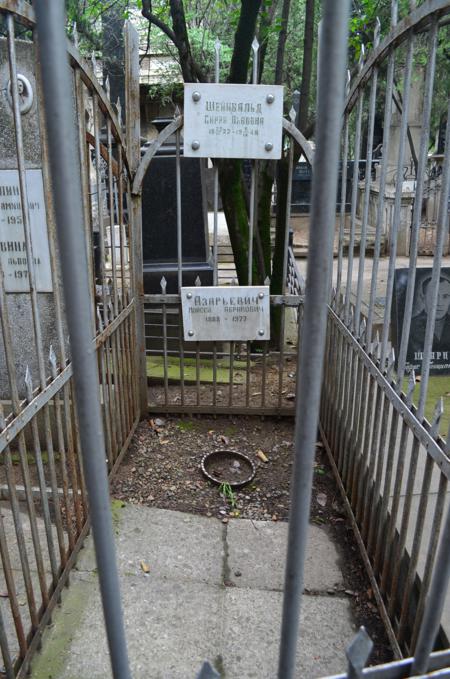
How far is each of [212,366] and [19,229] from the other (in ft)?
7.93

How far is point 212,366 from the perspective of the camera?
5234 mm

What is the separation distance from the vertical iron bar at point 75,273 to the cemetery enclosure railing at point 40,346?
119cm

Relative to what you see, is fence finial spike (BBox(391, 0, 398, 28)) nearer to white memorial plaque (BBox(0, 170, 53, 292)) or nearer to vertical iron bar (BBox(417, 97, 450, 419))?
vertical iron bar (BBox(417, 97, 450, 419))

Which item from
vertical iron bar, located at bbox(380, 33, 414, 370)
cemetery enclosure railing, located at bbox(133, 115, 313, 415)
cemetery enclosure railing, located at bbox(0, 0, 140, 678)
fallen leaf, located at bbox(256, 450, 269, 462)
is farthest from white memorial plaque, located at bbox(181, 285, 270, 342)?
vertical iron bar, located at bbox(380, 33, 414, 370)

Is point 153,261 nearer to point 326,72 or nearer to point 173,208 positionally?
point 173,208

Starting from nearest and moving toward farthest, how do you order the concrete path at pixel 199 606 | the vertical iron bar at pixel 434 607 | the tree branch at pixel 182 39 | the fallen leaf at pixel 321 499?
the vertical iron bar at pixel 434 607 < the concrete path at pixel 199 606 < the fallen leaf at pixel 321 499 < the tree branch at pixel 182 39

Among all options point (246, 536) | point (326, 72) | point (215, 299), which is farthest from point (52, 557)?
point (326, 72)

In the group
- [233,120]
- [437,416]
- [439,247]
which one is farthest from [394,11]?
[437,416]

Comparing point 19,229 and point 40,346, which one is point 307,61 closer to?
point 19,229

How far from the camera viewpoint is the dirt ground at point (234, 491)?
3193 millimetres

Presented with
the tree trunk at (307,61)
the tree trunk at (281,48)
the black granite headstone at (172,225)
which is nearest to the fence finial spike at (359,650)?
the black granite headstone at (172,225)

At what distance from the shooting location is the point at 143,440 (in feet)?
14.2

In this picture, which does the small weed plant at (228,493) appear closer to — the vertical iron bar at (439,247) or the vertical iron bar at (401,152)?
the vertical iron bar at (401,152)

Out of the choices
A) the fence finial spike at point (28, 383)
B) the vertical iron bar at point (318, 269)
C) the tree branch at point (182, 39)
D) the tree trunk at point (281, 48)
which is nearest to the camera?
the vertical iron bar at point (318, 269)
